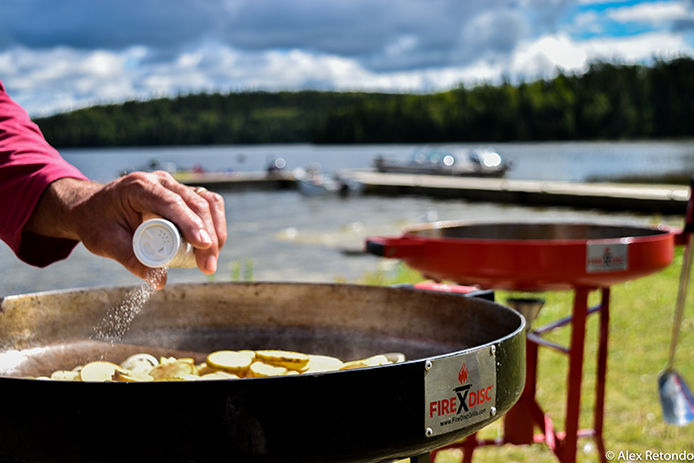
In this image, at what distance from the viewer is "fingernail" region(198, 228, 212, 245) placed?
131 cm

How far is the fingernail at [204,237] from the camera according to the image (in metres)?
1.31

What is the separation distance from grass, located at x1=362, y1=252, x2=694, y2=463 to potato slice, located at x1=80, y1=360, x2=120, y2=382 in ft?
8.08

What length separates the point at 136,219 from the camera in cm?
141

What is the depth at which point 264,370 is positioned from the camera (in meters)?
1.56

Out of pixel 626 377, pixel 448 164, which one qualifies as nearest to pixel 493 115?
pixel 448 164

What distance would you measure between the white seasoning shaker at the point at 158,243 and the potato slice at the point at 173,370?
0.32m

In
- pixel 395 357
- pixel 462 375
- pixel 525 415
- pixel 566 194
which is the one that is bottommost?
pixel 566 194

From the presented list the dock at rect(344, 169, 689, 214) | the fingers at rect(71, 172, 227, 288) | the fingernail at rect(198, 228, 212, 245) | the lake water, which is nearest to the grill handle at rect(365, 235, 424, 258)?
the fingers at rect(71, 172, 227, 288)

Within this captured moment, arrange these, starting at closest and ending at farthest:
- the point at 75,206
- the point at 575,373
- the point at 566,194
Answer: the point at 75,206
the point at 575,373
the point at 566,194

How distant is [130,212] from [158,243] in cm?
14

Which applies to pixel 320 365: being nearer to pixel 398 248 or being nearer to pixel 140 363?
pixel 140 363

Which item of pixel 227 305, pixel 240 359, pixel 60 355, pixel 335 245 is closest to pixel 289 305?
pixel 227 305

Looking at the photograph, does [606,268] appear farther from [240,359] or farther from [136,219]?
[136,219]

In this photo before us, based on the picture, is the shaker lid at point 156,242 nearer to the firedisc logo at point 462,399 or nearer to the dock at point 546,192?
the firedisc logo at point 462,399
